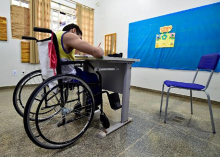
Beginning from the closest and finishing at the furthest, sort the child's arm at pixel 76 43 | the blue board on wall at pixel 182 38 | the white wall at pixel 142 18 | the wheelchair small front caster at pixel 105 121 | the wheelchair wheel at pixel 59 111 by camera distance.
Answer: the wheelchair wheel at pixel 59 111, the child's arm at pixel 76 43, the wheelchair small front caster at pixel 105 121, the blue board on wall at pixel 182 38, the white wall at pixel 142 18

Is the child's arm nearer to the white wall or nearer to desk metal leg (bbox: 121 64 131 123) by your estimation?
desk metal leg (bbox: 121 64 131 123)

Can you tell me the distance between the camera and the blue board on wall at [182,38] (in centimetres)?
208

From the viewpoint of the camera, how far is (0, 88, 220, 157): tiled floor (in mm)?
919

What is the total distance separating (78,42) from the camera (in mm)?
911

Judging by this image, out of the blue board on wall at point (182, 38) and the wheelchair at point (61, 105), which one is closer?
the wheelchair at point (61, 105)

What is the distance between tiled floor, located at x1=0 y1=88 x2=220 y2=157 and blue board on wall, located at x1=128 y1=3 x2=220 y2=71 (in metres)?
1.17

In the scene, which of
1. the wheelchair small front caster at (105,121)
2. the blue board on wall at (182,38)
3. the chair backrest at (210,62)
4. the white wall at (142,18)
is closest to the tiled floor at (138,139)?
the wheelchair small front caster at (105,121)

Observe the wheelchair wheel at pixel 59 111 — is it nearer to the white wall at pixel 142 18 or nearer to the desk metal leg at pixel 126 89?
the desk metal leg at pixel 126 89

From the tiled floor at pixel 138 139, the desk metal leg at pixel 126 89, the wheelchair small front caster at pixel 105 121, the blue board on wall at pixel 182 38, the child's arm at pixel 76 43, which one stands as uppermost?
the blue board on wall at pixel 182 38

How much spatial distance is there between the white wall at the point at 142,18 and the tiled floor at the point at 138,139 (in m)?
0.95

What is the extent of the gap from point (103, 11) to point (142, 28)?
1.67m

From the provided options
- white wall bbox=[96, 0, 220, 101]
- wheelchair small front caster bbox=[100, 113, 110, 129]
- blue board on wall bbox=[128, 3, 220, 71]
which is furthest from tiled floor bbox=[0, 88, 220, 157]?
blue board on wall bbox=[128, 3, 220, 71]

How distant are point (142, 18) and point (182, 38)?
1.10m

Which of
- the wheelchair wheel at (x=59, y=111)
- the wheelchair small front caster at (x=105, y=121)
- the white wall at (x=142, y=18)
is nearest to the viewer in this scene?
the wheelchair wheel at (x=59, y=111)
